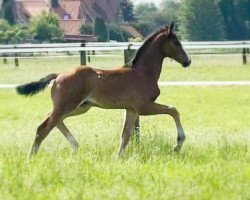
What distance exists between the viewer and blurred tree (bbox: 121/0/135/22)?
143m

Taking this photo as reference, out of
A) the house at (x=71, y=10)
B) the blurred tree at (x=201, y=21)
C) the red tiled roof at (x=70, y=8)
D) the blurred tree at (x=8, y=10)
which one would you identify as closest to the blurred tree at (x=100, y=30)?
the house at (x=71, y=10)

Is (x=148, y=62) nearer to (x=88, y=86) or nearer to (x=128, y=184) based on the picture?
(x=88, y=86)

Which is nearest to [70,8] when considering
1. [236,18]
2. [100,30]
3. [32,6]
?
[32,6]

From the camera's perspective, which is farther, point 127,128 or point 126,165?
point 127,128

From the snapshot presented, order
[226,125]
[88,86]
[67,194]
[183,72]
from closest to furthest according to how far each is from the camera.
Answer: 1. [67,194]
2. [88,86]
3. [226,125]
4. [183,72]

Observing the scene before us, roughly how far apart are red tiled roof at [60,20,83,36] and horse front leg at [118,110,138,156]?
100268 millimetres

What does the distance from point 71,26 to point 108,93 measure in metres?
104

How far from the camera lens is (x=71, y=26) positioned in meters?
114

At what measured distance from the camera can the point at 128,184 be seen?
8.39m

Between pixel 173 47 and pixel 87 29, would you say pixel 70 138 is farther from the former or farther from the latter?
pixel 87 29

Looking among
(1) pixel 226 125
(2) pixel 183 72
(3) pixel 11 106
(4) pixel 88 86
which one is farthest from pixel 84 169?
(2) pixel 183 72

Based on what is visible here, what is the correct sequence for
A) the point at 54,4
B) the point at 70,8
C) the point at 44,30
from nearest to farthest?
the point at 44,30
the point at 54,4
the point at 70,8

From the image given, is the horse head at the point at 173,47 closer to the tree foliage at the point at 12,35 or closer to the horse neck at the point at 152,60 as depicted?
the horse neck at the point at 152,60

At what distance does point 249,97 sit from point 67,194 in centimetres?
1358
